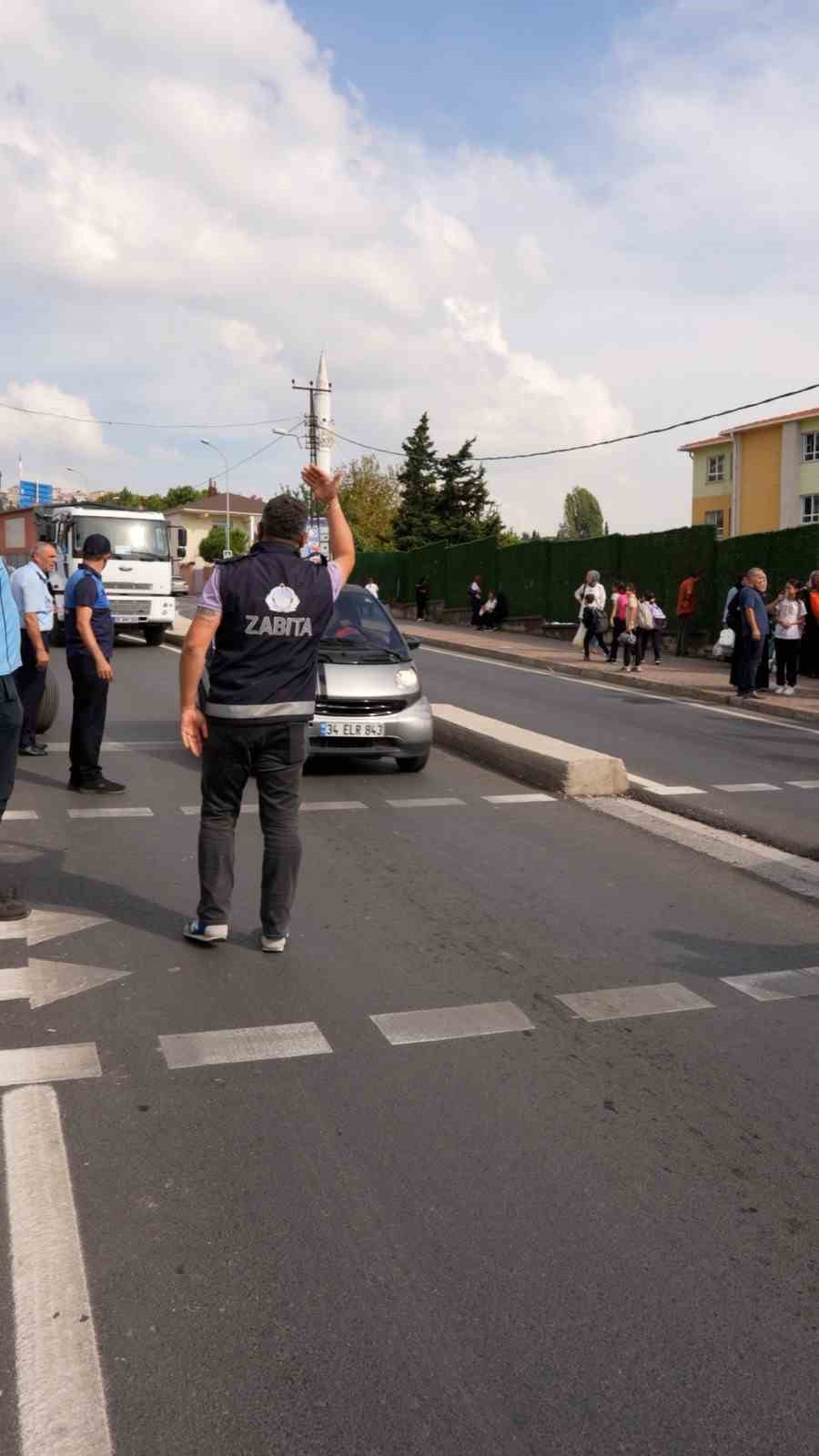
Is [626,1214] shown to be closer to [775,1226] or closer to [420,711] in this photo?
[775,1226]

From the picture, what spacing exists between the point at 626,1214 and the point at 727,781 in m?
7.74

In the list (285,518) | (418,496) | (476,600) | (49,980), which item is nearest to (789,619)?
(285,518)

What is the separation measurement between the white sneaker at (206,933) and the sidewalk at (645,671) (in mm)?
11597

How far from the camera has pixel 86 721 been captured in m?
9.59

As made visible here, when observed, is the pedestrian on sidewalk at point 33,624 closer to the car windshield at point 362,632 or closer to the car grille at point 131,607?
the car windshield at point 362,632

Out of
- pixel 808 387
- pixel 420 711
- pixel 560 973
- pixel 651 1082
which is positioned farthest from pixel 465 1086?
pixel 808 387

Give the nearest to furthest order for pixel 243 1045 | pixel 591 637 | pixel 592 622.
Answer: pixel 243 1045
pixel 592 622
pixel 591 637

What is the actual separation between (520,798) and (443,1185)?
6.29m

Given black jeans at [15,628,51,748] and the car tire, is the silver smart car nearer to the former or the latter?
the car tire

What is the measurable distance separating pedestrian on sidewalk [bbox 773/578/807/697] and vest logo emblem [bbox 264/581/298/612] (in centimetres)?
1342

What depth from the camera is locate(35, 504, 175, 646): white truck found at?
25.2 m

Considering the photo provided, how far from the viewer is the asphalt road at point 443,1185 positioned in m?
2.62

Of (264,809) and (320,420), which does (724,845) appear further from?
(320,420)

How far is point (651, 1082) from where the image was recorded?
4277mm
